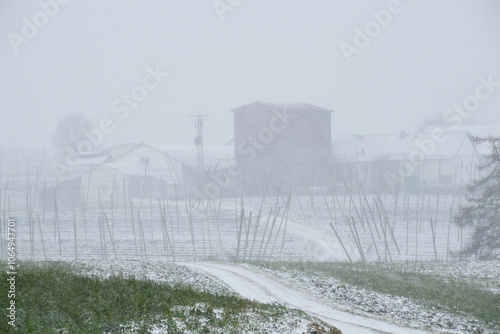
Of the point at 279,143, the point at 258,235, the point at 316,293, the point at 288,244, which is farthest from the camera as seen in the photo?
the point at 279,143

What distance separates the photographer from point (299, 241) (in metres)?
46.9

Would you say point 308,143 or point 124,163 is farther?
point 124,163

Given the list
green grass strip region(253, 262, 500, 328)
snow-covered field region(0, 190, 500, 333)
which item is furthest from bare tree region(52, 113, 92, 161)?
green grass strip region(253, 262, 500, 328)

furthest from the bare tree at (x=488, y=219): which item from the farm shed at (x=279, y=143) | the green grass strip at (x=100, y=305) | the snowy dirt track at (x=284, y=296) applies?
the farm shed at (x=279, y=143)

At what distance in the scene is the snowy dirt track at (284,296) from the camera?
14.4 meters

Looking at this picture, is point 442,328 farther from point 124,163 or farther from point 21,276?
point 124,163

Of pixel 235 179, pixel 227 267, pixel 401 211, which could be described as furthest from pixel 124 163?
pixel 227 267

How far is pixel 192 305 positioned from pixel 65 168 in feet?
262

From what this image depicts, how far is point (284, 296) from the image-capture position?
18.0 metres

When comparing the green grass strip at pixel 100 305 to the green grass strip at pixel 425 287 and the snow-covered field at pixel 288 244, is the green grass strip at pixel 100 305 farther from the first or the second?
the green grass strip at pixel 425 287

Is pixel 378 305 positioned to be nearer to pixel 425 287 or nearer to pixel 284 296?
pixel 284 296

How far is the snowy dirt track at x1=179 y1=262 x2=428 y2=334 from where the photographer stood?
47.3 ft

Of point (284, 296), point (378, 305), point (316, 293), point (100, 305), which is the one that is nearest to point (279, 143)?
point (316, 293)

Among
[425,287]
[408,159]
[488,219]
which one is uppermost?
[408,159]
